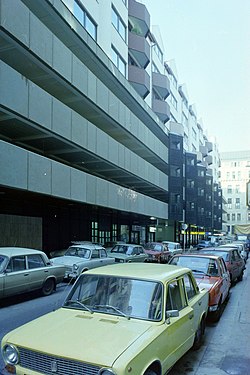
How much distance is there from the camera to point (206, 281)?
8.54 m

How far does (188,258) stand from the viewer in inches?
383

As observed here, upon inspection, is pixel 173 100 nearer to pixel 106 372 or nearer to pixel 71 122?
pixel 71 122

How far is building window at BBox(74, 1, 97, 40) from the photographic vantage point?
63.7 feet

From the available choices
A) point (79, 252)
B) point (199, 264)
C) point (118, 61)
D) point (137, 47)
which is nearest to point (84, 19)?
point (118, 61)

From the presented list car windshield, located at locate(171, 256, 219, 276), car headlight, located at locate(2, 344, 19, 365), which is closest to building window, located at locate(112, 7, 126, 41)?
car windshield, located at locate(171, 256, 219, 276)

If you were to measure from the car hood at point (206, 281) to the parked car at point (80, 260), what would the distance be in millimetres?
5205

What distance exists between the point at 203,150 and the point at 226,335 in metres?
67.6

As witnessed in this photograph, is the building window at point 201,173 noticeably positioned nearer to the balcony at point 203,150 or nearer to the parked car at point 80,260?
the balcony at point 203,150

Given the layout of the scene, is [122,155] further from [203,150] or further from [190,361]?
[203,150]

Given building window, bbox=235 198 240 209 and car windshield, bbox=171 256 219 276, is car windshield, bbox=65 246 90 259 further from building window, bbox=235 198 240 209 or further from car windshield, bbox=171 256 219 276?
building window, bbox=235 198 240 209

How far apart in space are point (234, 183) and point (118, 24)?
83.2m

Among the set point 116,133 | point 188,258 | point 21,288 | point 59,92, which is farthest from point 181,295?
point 116,133

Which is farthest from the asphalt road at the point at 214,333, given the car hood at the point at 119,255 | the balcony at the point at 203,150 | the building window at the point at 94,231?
the balcony at the point at 203,150

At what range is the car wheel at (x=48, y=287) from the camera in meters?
10.8
